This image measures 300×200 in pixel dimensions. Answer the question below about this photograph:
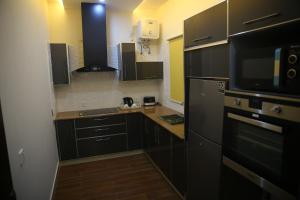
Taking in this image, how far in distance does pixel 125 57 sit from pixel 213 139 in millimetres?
2601

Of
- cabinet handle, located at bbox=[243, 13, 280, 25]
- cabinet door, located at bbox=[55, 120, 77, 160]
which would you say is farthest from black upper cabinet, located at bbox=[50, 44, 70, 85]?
cabinet handle, located at bbox=[243, 13, 280, 25]

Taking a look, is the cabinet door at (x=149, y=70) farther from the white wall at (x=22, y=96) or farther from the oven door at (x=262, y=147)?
the oven door at (x=262, y=147)

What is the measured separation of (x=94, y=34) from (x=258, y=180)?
3.41m

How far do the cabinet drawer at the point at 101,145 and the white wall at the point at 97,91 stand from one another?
2.48 feet

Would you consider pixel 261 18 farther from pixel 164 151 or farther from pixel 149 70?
pixel 149 70

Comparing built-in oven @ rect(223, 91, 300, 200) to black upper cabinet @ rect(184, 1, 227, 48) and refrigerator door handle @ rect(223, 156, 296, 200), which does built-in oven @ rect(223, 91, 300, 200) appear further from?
black upper cabinet @ rect(184, 1, 227, 48)

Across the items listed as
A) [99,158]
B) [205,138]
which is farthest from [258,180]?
[99,158]

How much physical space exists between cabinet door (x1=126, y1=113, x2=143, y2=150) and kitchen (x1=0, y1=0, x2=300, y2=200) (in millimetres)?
19

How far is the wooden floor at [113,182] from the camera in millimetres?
2725

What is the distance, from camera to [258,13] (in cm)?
121

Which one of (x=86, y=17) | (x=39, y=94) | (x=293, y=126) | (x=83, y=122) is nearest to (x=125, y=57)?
(x=86, y=17)

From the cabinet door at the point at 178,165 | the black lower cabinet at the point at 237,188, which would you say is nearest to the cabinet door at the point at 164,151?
the cabinet door at the point at 178,165

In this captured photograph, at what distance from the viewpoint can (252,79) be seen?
52.6 inches

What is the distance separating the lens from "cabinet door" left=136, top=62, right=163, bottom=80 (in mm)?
4012
